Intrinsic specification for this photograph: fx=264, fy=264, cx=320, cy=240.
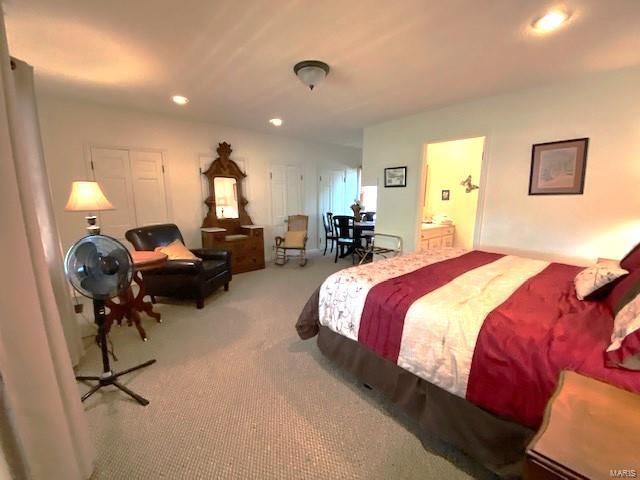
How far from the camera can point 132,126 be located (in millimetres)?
3623

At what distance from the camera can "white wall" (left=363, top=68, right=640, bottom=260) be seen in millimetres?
2332

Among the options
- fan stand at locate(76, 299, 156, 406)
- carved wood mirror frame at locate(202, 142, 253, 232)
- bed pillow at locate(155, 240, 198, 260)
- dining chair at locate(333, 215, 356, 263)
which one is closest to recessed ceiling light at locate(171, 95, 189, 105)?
carved wood mirror frame at locate(202, 142, 253, 232)

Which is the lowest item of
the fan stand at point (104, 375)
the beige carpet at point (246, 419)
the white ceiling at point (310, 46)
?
the beige carpet at point (246, 419)

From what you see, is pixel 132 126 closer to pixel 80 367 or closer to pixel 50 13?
pixel 50 13

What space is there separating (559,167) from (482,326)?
2435 millimetres

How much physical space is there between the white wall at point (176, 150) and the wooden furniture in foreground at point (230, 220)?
181 millimetres

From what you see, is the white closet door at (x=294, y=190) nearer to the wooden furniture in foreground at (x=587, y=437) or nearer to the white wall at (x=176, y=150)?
the white wall at (x=176, y=150)

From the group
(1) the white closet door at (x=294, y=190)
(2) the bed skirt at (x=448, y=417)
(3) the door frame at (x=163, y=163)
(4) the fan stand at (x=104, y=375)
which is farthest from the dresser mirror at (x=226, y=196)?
(2) the bed skirt at (x=448, y=417)

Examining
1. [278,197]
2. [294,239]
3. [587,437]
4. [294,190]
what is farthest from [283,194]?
[587,437]

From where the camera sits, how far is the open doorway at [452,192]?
14.3ft

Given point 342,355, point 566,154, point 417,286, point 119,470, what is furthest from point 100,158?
point 566,154

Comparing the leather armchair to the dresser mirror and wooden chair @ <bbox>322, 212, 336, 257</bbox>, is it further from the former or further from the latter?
wooden chair @ <bbox>322, 212, 336, 257</bbox>

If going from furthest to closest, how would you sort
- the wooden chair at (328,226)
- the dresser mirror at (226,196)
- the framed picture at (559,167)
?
the wooden chair at (328,226) < the dresser mirror at (226,196) < the framed picture at (559,167)

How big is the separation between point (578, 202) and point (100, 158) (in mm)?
5510
